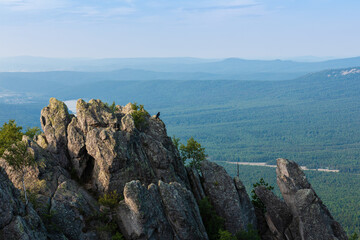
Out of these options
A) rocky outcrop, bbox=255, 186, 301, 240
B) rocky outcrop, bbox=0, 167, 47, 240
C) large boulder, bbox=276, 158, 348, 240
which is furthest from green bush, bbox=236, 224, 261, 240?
rocky outcrop, bbox=0, 167, 47, 240

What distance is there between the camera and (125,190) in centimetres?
3538

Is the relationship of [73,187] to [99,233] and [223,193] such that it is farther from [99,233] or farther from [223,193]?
[223,193]

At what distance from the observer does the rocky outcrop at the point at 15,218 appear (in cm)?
2609

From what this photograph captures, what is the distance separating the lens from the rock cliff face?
32125 millimetres

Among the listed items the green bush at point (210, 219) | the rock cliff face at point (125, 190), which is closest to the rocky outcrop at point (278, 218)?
the rock cliff face at point (125, 190)

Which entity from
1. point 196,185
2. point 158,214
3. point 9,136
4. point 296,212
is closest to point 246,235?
point 296,212

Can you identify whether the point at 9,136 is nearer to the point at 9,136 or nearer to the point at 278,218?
the point at 9,136

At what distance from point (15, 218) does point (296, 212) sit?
33.3 m

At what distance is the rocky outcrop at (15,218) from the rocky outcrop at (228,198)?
23.0m

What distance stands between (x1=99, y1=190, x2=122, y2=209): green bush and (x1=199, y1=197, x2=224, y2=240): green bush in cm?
997

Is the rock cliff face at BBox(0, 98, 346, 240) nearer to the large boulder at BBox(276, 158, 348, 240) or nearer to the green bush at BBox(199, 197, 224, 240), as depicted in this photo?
the large boulder at BBox(276, 158, 348, 240)

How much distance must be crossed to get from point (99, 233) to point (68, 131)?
572 inches

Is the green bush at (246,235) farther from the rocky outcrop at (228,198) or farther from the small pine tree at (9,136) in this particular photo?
the small pine tree at (9,136)

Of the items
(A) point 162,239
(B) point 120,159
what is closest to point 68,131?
(B) point 120,159
